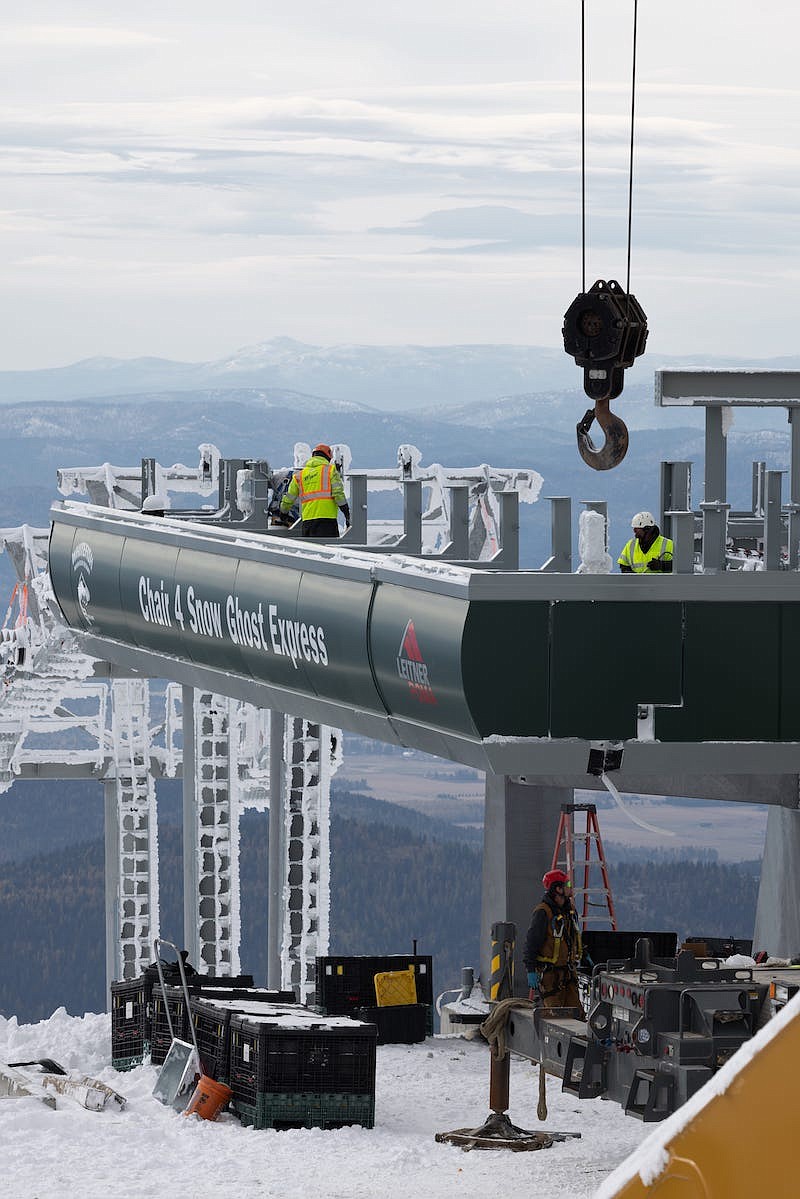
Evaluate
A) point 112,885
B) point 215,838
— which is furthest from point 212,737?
point 112,885

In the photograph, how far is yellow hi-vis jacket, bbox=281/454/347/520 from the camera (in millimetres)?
22062

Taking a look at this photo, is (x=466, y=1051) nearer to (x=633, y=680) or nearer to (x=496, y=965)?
(x=496, y=965)

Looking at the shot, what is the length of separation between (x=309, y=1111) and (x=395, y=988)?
6218 millimetres

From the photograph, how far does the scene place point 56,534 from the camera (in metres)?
26.9

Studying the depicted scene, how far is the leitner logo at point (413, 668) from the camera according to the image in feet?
53.0

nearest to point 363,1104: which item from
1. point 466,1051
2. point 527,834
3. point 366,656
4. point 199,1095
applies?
point 199,1095

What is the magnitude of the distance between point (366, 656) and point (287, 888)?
47.3 ft

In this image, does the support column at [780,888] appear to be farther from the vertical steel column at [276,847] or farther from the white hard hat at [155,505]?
the white hard hat at [155,505]

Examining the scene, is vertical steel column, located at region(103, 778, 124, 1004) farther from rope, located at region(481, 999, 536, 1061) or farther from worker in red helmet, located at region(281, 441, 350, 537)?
rope, located at region(481, 999, 536, 1061)

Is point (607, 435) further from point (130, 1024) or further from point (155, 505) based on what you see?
point (155, 505)

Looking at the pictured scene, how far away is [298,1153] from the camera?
53.1 feet

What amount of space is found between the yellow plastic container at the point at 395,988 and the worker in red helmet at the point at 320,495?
17.5 ft

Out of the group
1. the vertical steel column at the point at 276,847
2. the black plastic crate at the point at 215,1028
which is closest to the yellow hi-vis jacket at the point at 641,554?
the black plastic crate at the point at 215,1028

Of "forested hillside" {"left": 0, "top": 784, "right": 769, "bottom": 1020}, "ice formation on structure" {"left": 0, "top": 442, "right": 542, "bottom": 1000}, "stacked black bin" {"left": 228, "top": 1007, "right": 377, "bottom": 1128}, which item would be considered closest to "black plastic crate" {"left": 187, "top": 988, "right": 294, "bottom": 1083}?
"stacked black bin" {"left": 228, "top": 1007, "right": 377, "bottom": 1128}
